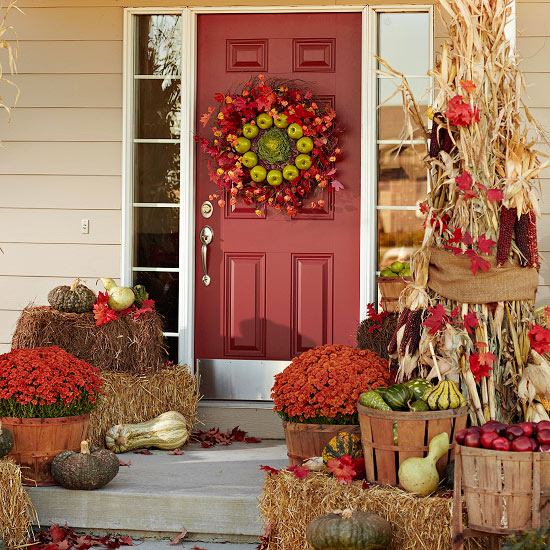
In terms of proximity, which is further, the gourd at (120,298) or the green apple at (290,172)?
the green apple at (290,172)

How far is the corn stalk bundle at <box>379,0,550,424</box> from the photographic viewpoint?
14.0ft

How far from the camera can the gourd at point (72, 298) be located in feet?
18.7

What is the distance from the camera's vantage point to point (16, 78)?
6180 mm

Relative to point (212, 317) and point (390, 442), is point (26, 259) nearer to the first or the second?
point (212, 317)

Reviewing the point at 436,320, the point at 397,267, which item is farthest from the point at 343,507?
the point at 397,267

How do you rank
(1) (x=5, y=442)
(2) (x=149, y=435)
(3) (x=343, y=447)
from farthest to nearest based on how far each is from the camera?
1. (2) (x=149, y=435)
2. (1) (x=5, y=442)
3. (3) (x=343, y=447)

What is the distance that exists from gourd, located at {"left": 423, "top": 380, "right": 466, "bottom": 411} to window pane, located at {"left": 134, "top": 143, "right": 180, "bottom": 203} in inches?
102

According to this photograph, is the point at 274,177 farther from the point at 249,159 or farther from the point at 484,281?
the point at 484,281

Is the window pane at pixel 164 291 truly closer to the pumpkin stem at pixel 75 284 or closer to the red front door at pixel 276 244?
the red front door at pixel 276 244

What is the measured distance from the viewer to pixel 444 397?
397 cm

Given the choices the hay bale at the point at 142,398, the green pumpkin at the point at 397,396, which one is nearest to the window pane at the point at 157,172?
the hay bale at the point at 142,398

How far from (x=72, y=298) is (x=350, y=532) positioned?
2607 millimetres

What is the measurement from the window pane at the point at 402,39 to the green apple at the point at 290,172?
82 cm

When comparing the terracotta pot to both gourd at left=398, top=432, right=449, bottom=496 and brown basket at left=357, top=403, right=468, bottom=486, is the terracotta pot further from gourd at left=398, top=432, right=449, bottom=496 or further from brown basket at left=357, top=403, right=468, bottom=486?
gourd at left=398, top=432, right=449, bottom=496
